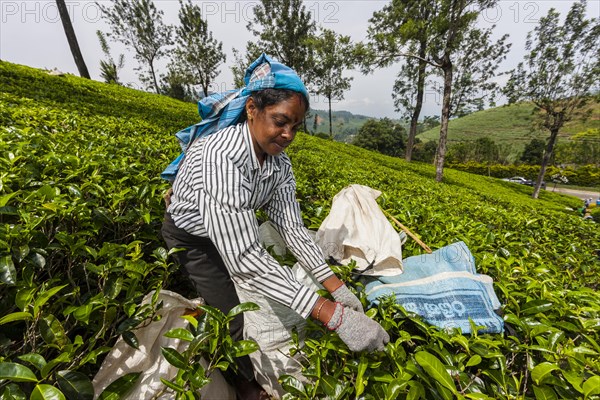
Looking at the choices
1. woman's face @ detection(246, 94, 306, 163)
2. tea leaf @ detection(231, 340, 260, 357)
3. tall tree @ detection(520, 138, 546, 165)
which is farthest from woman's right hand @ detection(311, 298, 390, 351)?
tall tree @ detection(520, 138, 546, 165)

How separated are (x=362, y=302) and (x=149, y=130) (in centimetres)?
476

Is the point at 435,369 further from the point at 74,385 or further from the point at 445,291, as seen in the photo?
the point at 74,385

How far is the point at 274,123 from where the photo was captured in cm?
147

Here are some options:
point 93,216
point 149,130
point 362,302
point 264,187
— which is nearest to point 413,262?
point 362,302

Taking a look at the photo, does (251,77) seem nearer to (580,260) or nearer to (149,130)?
(580,260)

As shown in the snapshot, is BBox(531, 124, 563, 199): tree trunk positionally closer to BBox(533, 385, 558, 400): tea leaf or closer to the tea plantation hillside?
the tea plantation hillside

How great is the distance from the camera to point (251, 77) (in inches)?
62.9

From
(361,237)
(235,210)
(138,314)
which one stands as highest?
(235,210)

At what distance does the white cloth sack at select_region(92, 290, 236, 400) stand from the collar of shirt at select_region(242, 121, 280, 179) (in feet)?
2.76

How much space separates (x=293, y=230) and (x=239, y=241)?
596 mm

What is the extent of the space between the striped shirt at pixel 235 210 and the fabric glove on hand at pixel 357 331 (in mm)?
133

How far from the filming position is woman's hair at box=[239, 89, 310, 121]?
1.42 metres

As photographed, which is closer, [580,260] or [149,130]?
[580,260]

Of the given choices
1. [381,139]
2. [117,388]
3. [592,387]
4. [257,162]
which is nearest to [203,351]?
→ [117,388]
